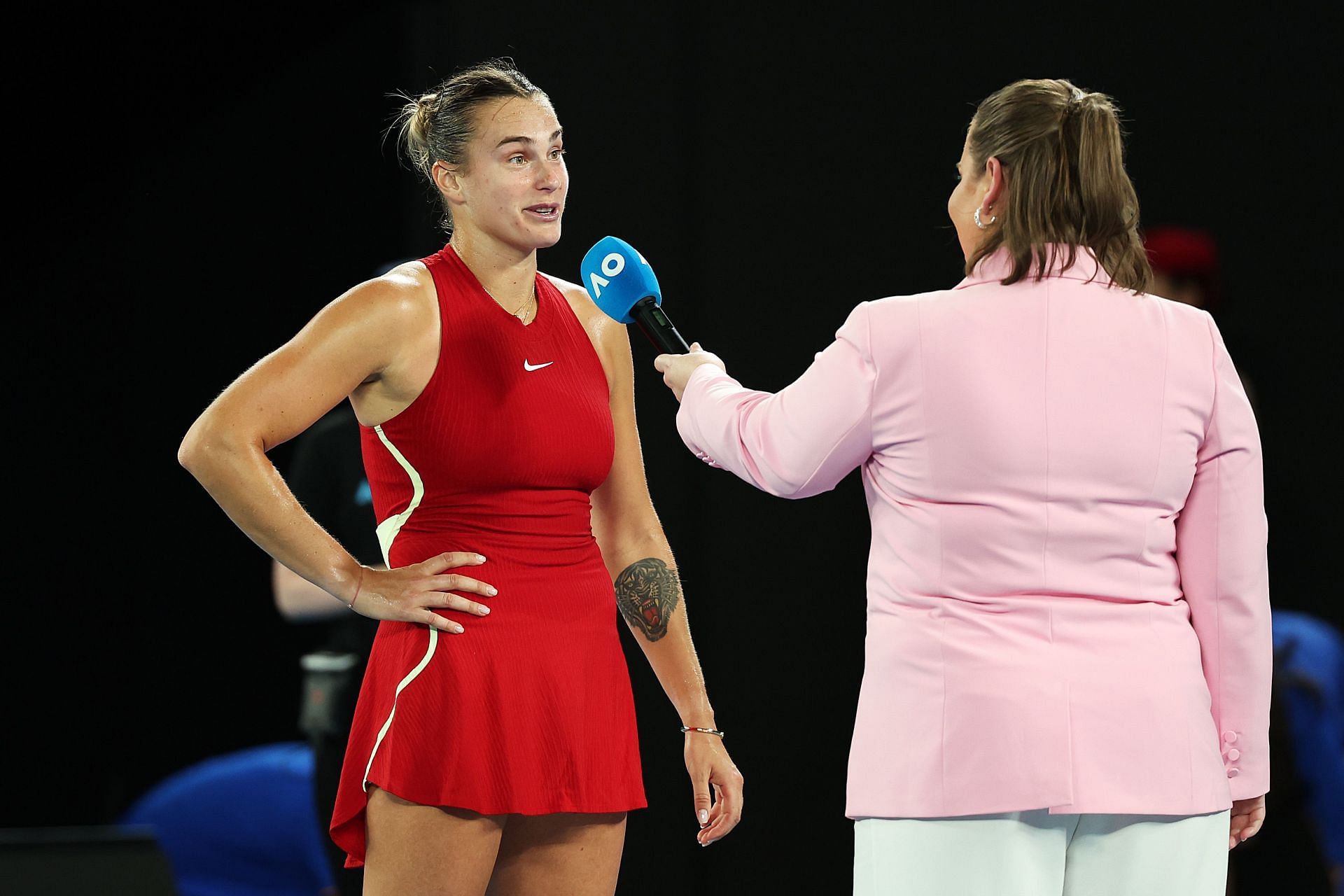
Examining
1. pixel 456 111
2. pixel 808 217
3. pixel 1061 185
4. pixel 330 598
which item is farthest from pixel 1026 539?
pixel 808 217

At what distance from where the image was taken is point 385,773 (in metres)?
1.59

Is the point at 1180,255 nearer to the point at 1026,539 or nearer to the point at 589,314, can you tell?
the point at 589,314

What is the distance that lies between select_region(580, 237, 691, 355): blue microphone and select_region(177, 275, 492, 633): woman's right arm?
0.70ft

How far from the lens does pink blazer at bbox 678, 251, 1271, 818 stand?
52.5 inches

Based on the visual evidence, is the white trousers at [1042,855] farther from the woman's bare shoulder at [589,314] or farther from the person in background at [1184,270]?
the person in background at [1184,270]

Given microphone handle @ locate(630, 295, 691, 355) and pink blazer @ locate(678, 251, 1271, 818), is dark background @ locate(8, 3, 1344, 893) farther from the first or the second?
pink blazer @ locate(678, 251, 1271, 818)

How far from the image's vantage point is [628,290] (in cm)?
175

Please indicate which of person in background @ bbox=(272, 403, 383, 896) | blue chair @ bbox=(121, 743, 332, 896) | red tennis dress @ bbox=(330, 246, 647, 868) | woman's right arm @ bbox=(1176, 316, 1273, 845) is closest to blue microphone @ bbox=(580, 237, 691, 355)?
red tennis dress @ bbox=(330, 246, 647, 868)

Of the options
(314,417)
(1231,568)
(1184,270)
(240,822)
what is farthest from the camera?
(240,822)

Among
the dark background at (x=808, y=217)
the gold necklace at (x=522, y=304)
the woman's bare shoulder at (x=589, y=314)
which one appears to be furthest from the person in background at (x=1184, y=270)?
the gold necklace at (x=522, y=304)

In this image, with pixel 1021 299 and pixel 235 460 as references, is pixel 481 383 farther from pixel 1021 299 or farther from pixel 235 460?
pixel 1021 299

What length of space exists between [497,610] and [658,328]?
38cm

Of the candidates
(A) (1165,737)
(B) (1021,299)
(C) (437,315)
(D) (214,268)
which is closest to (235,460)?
(C) (437,315)

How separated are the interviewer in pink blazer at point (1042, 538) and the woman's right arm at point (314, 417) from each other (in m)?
0.48
